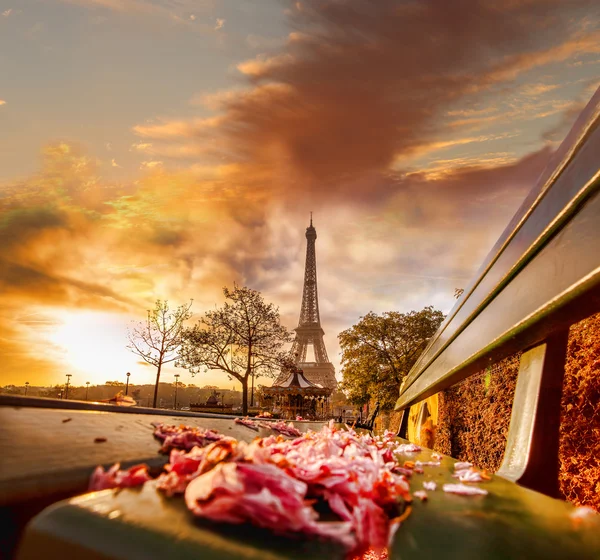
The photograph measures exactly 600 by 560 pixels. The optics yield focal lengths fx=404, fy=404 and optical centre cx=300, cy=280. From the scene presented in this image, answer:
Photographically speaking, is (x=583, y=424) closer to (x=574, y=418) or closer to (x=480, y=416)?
(x=574, y=418)

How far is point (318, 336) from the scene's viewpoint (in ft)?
184

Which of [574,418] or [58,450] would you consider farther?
[574,418]

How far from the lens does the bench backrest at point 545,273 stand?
2.86 feet

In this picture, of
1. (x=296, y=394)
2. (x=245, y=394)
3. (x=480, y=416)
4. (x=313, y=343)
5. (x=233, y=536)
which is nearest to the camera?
(x=233, y=536)

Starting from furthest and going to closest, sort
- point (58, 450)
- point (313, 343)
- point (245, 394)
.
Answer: point (313, 343)
point (245, 394)
point (58, 450)

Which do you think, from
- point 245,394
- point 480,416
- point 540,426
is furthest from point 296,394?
point 540,426

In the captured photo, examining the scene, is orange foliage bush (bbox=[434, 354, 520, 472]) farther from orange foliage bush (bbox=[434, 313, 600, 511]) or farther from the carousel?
the carousel

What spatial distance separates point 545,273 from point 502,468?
2.52 feet

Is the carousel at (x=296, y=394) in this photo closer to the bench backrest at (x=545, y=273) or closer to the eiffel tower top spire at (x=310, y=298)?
the bench backrest at (x=545, y=273)

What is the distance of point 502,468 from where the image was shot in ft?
4.61

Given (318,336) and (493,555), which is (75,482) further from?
(318,336)

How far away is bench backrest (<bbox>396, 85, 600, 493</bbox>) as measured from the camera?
2.86ft

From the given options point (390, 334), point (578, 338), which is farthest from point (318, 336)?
point (578, 338)

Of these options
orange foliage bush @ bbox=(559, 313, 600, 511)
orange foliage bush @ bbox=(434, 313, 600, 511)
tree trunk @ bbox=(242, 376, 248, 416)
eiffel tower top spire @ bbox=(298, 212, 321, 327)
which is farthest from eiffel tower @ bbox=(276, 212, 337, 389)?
orange foliage bush @ bbox=(559, 313, 600, 511)
